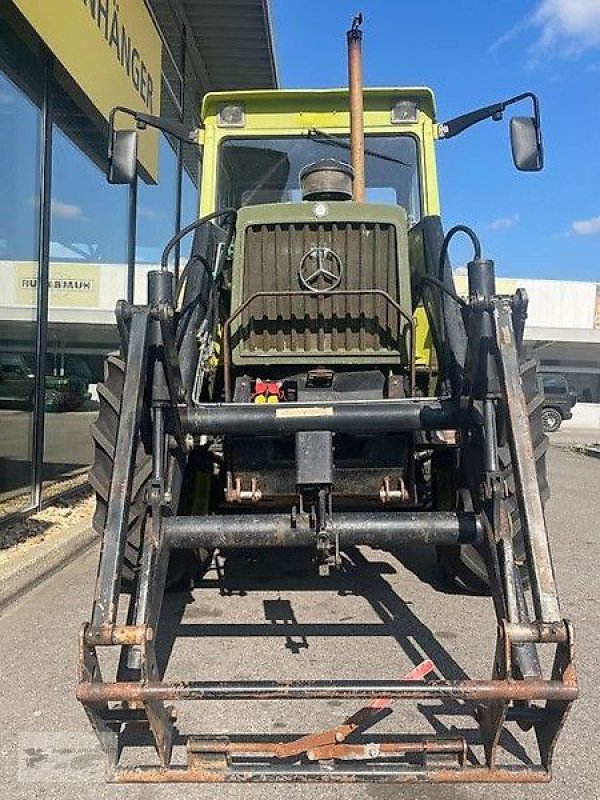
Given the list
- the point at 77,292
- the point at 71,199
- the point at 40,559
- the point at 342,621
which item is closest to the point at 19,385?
the point at 40,559

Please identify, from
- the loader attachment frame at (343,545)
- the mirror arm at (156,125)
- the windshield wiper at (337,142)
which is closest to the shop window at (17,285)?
the mirror arm at (156,125)

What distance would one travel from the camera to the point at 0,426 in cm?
646

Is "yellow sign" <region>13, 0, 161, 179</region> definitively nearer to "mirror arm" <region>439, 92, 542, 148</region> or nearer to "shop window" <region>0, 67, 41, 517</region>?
"shop window" <region>0, 67, 41, 517</region>

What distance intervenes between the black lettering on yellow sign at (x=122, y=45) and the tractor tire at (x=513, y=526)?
17.8 ft

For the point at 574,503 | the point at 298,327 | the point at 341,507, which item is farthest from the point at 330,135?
the point at 574,503

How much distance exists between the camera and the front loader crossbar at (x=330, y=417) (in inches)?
134

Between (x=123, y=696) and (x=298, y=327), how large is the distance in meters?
2.24

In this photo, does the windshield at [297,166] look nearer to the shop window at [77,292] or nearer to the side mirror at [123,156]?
the side mirror at [123,156]

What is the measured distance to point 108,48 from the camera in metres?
7.66

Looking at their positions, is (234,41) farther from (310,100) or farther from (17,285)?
(310,100)

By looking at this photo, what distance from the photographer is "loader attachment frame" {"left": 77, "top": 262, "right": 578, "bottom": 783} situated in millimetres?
2469

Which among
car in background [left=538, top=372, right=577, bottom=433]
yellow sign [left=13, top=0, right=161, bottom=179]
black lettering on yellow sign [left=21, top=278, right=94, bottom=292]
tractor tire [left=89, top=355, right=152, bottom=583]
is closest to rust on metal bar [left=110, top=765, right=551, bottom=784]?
tractor tire [left=89, top=355, right=152, bottom=583]

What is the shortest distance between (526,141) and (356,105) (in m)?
1.06

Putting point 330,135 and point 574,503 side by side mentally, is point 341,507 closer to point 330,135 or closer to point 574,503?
point 330,135
